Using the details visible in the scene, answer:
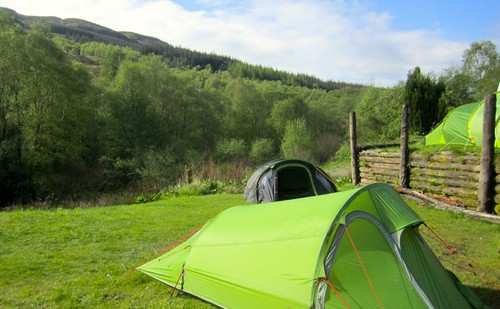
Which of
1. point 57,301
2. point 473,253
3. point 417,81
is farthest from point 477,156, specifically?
point 417,81

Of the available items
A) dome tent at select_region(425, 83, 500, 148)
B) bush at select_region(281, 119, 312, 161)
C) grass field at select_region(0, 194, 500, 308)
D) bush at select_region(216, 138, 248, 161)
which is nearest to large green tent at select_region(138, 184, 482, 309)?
grass field at select_region(0, 194, 500, 308)

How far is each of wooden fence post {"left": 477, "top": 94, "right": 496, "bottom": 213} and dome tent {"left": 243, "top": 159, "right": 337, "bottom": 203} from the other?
3.72m

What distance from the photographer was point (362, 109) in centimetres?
2828

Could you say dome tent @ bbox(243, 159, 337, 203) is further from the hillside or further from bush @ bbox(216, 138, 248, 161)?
the hillside

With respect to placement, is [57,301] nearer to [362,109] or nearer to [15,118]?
[15,118]

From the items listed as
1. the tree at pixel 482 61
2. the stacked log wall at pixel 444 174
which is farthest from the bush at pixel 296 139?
the stacked log wall at pixel 444 174

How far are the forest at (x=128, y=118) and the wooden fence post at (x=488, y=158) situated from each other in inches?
500

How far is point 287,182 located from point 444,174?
4284 mm

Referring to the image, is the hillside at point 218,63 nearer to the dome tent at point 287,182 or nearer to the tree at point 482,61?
the tree at point 482,61

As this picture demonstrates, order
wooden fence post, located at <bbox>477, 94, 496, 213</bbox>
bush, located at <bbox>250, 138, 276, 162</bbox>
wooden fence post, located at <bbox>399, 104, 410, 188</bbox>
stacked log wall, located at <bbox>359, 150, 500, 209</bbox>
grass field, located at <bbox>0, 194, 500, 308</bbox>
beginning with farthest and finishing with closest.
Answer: bush, located at <bbox>250, 138, 276, 162</bbox> < wooden fence post, located at <bbox>399, 104, 410, 188</bbox> < stacked log wall, located at <bbox>359, 150, 500, 209</bbox> < wooden fence post, located at <bbox>477, 94, 496, 213</bbox> < grass field, located at <bbox>0, 194, 500, 308</bbox>

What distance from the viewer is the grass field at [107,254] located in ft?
15.1

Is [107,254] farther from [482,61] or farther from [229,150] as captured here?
[482,61]

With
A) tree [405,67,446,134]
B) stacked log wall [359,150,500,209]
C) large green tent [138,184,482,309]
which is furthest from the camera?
tree [405,67,446,134]

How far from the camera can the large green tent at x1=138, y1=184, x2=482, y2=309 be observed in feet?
11.6
